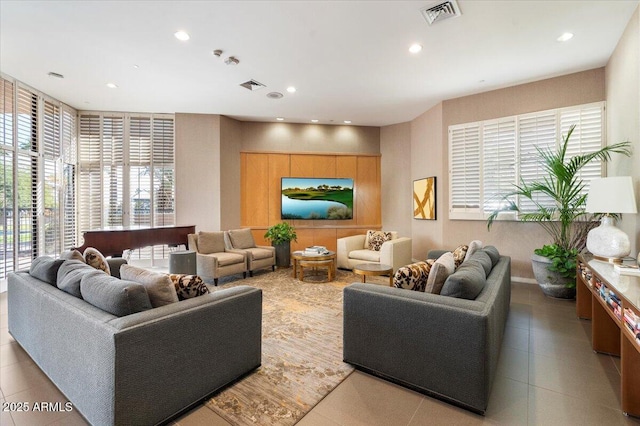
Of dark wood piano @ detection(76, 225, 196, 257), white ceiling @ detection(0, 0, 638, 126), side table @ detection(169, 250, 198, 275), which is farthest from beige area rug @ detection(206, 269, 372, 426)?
white ceiling @ detection(0, 0, 638, 126)

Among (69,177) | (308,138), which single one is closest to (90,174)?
(69,177)

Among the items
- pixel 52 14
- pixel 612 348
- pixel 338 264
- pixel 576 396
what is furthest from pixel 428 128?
pixel 52 14

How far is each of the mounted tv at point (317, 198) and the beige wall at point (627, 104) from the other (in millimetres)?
4439

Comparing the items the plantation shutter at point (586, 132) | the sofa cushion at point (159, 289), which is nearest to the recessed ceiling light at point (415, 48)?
the plantation shutter at point (586, 132)

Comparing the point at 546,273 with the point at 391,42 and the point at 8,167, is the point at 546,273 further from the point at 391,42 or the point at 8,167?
the point at 8,167

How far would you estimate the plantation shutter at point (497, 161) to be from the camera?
4750mm

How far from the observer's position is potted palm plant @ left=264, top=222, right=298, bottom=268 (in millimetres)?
5977

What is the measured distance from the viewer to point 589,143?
4199 mm

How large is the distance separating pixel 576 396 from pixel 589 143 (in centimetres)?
381

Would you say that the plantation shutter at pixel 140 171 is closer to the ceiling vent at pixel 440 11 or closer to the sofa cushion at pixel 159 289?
the sofa cushion at pixel 159 289

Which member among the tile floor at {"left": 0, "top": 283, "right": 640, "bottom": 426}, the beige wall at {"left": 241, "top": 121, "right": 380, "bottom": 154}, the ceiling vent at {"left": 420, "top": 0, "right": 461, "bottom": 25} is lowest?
the tile floor at {"left": 0, "top": 283, "right": 640, "bottom": 426}

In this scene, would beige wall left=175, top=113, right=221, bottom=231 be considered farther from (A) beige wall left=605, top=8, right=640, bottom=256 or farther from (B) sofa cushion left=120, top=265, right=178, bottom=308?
(A) beige wall left=605, top=8, right=640, bottom=256

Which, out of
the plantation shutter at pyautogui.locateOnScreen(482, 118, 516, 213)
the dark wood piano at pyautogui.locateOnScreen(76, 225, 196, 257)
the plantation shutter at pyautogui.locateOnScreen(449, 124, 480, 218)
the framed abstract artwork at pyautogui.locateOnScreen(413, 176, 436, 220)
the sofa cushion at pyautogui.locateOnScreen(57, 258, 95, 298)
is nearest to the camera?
the sofa cushion at pyautogui.locateOnScreen(57, 258, 95, 298)

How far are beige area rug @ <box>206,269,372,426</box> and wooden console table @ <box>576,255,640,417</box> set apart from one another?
1.73 metres
